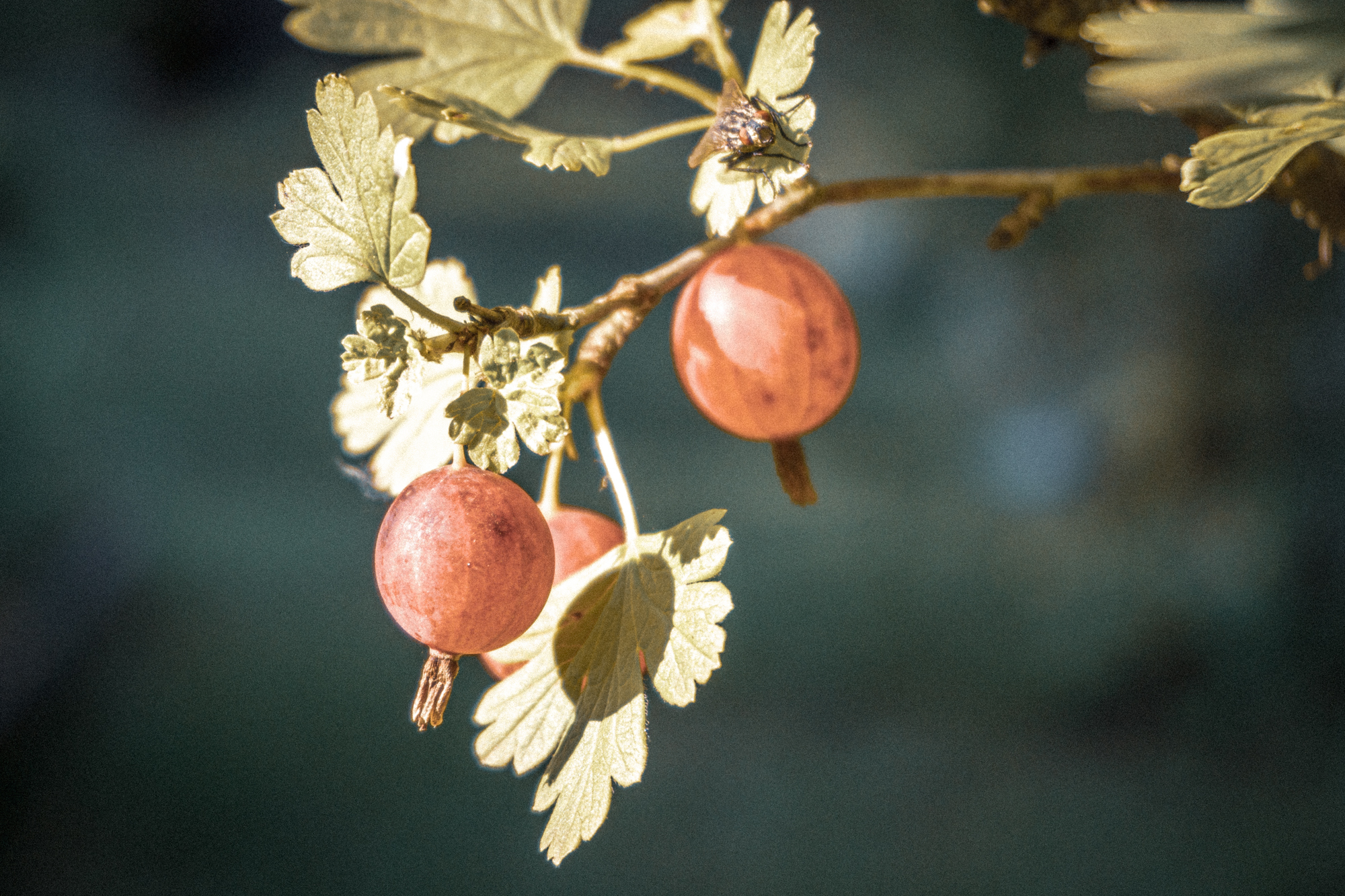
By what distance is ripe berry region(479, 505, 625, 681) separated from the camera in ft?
0.97

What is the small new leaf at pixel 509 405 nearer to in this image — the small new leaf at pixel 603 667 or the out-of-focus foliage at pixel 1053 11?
the small new leaf at pixel 603 667

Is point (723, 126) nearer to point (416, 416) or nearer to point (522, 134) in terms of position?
point (522, 134)

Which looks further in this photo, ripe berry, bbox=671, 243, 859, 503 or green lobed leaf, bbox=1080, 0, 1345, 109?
ripe berry, bbox=671, 243, 859, 503

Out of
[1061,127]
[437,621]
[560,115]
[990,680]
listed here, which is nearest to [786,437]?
[437,621]

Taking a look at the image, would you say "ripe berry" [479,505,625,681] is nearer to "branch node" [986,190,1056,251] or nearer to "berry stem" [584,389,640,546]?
"berry stem" [584,389,640,546]

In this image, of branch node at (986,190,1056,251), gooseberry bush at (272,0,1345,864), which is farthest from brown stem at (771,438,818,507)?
branch node at (986,190,1056,251)

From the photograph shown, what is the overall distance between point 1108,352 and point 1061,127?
0.37 m

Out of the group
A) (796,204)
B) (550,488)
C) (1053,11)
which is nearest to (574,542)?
(550,488)

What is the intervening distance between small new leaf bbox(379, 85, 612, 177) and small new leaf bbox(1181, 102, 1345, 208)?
0.14m

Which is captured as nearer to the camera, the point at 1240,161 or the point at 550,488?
the point at 1240,161

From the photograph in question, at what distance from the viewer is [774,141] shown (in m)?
0.21

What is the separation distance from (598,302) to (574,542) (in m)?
0.09

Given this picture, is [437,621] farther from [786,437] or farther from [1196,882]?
[1196,882]

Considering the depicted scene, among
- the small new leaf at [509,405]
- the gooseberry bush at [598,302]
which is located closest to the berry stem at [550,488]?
the gooseberry bush at [598,302]
